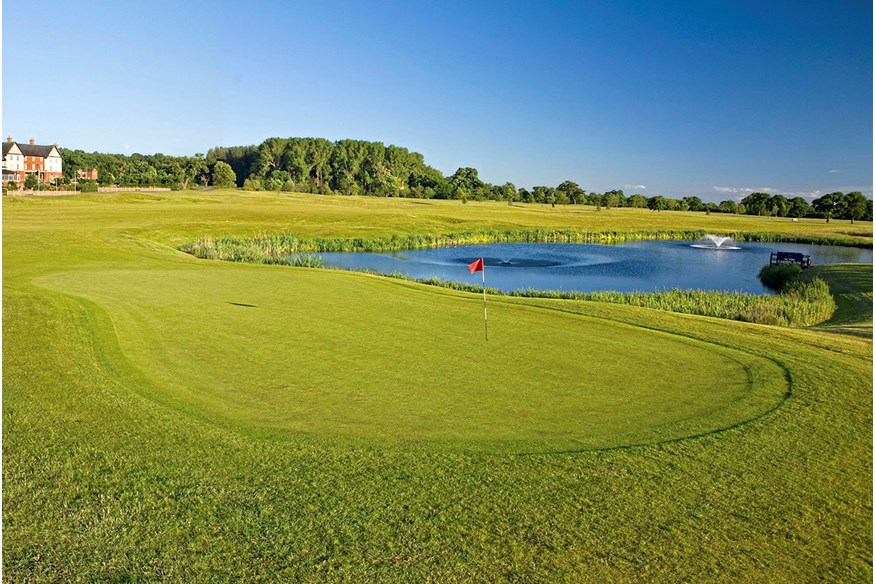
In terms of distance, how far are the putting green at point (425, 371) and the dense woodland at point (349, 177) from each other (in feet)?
346

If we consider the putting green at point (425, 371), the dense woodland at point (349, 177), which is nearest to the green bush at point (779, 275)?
the putting green at point (425, 371)

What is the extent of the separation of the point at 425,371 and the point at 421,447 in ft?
8.96

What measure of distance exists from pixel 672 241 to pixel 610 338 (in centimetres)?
6354

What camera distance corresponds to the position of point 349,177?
136 m

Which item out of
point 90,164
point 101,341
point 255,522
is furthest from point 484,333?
point 90,164

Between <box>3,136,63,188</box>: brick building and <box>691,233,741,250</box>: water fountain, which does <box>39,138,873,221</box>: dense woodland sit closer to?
<box>3,136,63,188</box>: brick building

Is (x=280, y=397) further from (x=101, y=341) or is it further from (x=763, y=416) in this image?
(x=763, y=416)

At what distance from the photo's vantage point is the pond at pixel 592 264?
35344 mm

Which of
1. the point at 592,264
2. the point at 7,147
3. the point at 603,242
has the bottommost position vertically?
the point at 592,264

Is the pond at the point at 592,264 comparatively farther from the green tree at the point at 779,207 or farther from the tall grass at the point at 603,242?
the green tree at the point at 779,207

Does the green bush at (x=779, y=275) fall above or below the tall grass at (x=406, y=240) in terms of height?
below

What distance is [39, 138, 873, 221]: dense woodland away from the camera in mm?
122688

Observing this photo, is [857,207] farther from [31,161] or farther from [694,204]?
[31,161]

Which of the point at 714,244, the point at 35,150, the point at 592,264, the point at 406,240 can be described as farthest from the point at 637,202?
the point at 35,150
